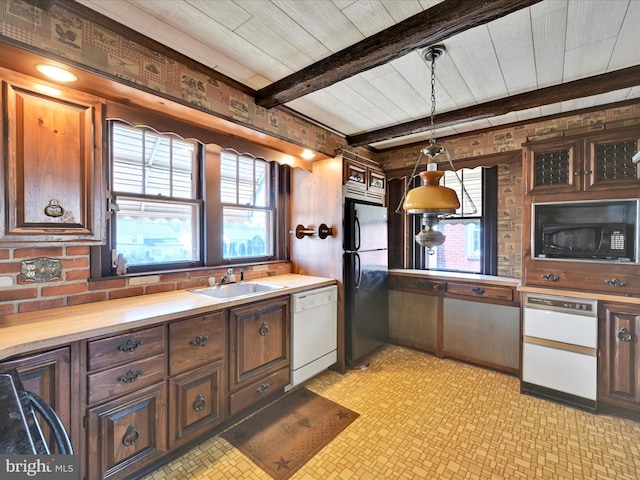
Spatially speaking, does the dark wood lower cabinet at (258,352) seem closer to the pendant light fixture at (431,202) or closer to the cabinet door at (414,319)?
the pendant light fixture at (431,202)

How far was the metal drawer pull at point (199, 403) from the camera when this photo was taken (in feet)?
6.27

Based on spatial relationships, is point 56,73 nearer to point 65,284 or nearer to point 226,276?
point 65,284

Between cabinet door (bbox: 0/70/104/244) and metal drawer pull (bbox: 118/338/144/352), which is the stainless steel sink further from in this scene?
cabinet door (bbox: 0/70/104/244)

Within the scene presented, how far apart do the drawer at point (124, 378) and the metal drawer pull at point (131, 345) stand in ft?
0.27

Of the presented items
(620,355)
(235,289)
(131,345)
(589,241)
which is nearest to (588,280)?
(589,241)

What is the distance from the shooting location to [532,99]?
2.42 metres

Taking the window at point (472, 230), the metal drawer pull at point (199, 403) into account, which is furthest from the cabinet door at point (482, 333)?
the metal drawer pull at point (199, 403)

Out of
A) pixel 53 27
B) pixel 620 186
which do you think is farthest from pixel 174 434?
pixel 620 186

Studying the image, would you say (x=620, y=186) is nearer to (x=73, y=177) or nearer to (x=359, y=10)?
(x=359, y=10)

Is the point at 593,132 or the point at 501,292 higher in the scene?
the point at 593,132

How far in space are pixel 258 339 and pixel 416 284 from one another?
2.07 metres

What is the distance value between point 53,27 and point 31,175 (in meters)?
0.76

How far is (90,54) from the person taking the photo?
1.57 metres

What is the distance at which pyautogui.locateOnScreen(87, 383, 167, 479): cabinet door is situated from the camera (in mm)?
1515
